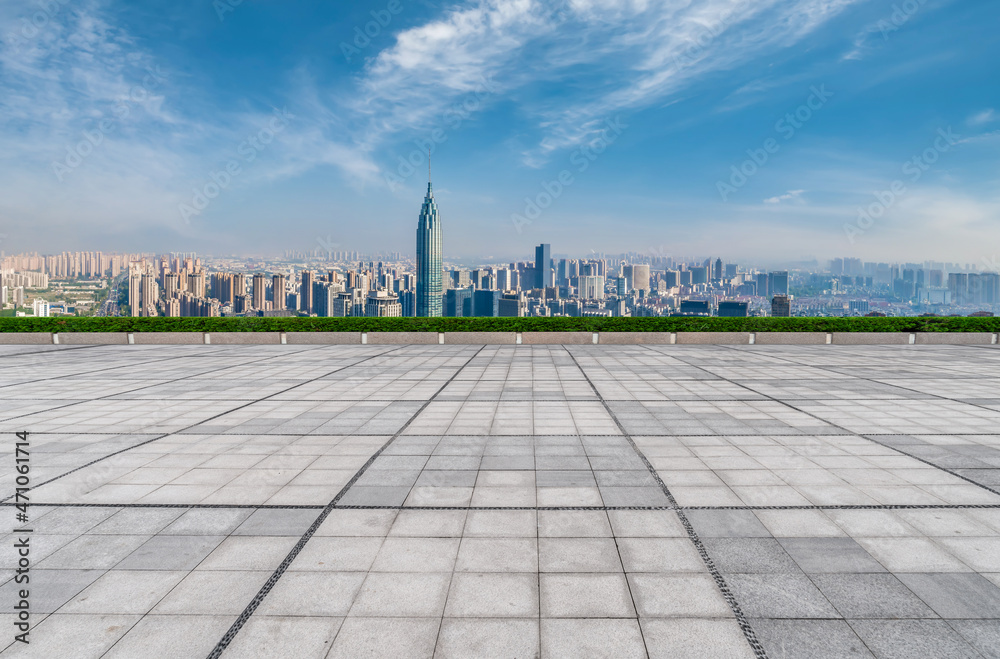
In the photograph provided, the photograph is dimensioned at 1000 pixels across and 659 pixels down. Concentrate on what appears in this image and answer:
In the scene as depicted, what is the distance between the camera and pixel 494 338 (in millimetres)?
21125

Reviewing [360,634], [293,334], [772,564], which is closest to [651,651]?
[772,564]

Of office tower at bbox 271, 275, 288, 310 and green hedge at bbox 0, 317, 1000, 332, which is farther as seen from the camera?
office tower at bbox 271, 275, 288, 310

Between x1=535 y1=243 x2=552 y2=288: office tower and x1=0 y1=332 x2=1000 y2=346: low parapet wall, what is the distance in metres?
83.1

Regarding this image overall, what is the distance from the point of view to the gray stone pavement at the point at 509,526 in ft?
10.2

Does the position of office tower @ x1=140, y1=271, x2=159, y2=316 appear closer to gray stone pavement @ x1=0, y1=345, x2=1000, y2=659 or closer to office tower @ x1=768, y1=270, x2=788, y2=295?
gray stone pavement @ x1=0, y1=345, x2=1000, y2=659

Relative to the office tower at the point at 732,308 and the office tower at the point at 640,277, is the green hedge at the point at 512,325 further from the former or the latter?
the office tower at the point at 640,277

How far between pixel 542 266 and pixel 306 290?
193 feet

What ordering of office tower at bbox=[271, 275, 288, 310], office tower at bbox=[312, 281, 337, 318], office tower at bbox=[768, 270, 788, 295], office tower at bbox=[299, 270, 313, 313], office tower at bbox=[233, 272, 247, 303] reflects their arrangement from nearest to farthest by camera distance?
office tower at bbox=[233, 272, 247, 303], office tower at bbox=[312, 281, 337, 318], office tower at bbox=[271, 275, 288, 310], office tower at bbox=[299, 270, 313, 313], office tower at bbox=[768, 270, 788, 295]

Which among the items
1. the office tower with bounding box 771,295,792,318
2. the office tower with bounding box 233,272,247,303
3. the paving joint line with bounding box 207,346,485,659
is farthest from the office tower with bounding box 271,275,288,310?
the paving joint line with bounding box 207,346,485,659

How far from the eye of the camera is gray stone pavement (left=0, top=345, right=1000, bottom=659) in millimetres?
3115

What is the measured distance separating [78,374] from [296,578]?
45.0 ft

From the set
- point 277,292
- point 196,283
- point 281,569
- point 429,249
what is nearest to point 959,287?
point 281,569

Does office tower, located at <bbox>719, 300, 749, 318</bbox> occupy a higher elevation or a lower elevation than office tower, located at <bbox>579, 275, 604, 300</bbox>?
lower

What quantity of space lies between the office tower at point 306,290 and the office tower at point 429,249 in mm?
50814
